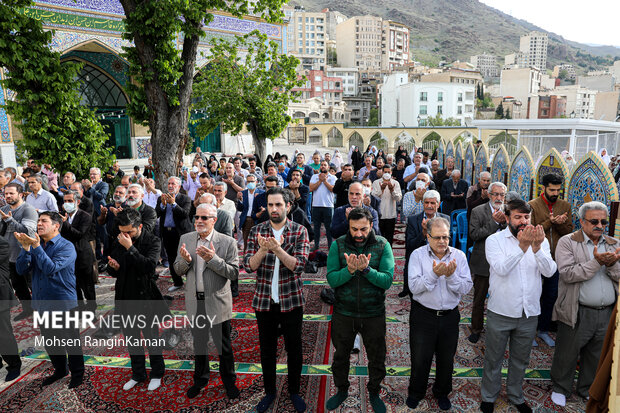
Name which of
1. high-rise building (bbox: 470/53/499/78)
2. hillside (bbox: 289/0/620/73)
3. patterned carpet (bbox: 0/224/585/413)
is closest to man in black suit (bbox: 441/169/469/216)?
patterned carpet (bbox: 0/224/585/413)

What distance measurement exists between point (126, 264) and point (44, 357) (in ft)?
5.90

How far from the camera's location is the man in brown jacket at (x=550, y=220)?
440 centimetres

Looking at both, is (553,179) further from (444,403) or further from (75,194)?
(75,194)

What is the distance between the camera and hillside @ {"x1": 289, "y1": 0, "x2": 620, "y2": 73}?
134 meters

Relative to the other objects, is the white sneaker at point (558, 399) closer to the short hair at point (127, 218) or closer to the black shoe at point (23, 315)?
the short hair at point (127, 218)

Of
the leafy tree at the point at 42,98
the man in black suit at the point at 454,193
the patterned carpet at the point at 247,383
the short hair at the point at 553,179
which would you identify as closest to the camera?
the patterned carpet at the point at 247,383

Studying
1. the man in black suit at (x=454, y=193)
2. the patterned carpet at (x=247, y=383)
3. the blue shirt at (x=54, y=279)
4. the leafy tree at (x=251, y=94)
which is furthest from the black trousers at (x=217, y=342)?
the leafy tree at (x=251, y=94)

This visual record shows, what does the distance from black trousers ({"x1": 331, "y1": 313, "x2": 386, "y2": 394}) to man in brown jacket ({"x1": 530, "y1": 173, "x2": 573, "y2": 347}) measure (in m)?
2.18

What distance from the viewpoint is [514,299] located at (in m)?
3.28

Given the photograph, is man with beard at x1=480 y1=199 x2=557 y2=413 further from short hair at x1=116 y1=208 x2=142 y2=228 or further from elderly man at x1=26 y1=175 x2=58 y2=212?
elderly man at x1=26 y1=175 x2=58 y2=212

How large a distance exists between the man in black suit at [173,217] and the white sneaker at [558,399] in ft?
15.4

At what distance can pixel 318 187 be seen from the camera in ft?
23.8

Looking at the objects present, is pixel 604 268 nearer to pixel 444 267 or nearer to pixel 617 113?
pixel 444 267

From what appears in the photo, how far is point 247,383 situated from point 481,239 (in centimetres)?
285
